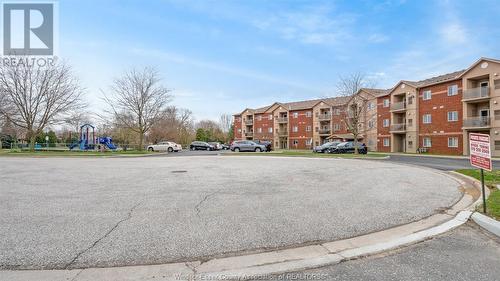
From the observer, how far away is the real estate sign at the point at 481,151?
610 cm

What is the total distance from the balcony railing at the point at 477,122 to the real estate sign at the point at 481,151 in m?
32.3

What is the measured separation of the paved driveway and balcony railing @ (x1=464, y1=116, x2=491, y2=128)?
29.3 m

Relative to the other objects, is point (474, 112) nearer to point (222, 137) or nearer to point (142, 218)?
point (142, 218)

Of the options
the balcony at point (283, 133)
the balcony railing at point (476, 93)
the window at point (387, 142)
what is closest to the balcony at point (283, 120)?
the balcony at point (283, 133)

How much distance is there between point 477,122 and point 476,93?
331cm

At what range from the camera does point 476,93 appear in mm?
31953

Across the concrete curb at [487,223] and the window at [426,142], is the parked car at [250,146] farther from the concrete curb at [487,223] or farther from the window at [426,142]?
the concrete curb at [487,223]

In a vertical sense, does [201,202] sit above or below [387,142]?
below

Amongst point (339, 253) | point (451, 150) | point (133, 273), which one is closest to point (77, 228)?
point (133, 273)

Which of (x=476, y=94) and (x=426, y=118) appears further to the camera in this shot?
(x=426, y=118)

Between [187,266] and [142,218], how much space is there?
232 cm

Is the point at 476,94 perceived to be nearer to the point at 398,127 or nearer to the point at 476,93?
the point at 476,93

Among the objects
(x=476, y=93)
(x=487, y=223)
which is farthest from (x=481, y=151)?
(x=476, y=93)

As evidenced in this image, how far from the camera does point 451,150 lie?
34875 mm
